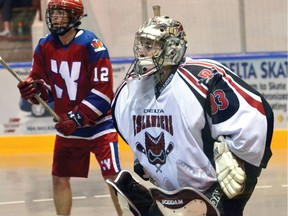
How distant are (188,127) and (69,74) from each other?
102 inches

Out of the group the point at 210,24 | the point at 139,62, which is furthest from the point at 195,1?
the point at 139,62

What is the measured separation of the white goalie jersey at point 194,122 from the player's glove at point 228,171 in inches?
1.3

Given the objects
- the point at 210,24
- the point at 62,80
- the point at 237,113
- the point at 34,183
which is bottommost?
the point at 34,183

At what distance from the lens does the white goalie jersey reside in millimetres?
3430

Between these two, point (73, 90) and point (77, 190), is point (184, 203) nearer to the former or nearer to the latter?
point (73, 90)

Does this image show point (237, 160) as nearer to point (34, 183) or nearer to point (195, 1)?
point (34, 183)

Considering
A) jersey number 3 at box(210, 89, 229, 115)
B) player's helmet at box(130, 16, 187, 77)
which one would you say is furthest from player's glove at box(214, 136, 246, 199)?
player's helmet at box(130, 16, 187, 77)

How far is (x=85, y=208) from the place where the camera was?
24.0 feet

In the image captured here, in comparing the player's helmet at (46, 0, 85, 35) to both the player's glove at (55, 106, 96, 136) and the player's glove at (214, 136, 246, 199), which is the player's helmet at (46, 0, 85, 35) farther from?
the player's glove at (214, 136, 246, 199)

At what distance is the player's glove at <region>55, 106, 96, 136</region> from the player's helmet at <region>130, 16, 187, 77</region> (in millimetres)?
2247

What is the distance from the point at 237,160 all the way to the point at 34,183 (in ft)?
17.3

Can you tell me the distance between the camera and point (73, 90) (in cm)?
602

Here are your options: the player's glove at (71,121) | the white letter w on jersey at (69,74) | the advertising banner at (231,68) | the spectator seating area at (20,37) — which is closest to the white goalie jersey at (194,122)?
the player's glove at (71,121)

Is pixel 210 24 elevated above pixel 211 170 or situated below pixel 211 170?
below
